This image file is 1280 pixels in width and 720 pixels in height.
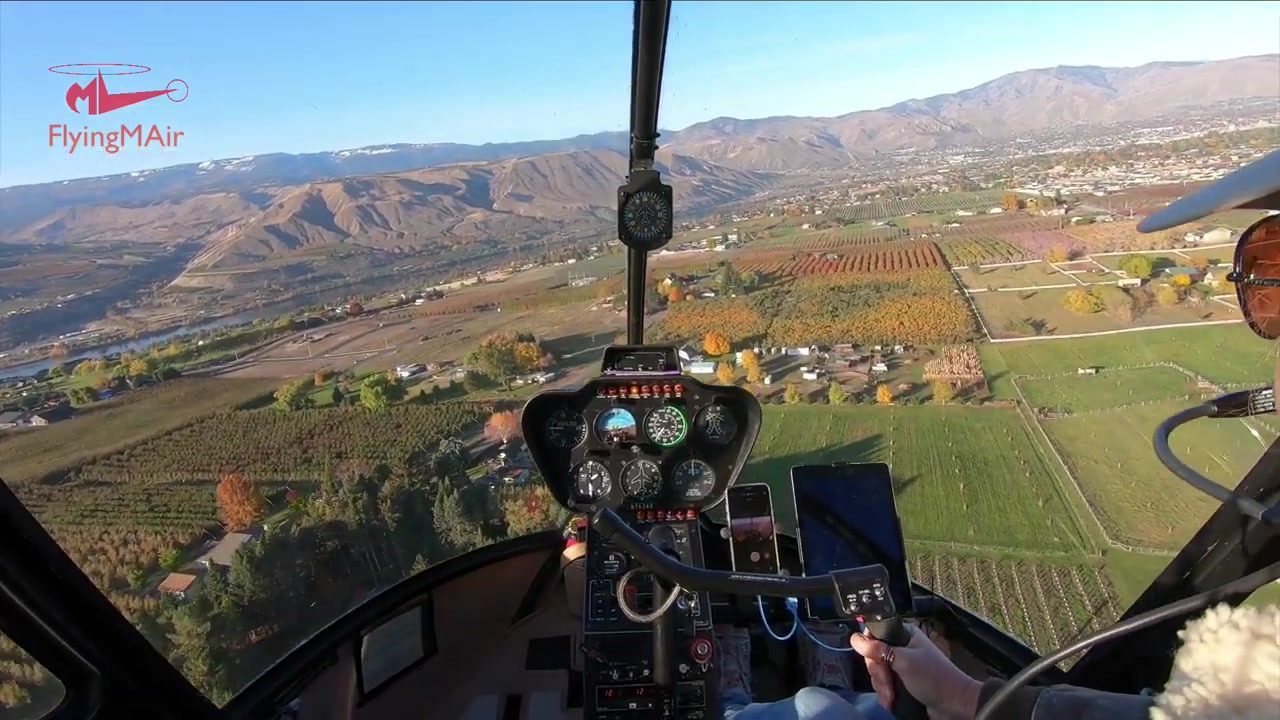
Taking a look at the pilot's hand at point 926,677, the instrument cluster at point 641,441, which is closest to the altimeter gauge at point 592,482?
the instrument cluster at point 641,441

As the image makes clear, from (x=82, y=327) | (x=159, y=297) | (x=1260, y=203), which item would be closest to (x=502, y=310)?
(x=159, y=297)

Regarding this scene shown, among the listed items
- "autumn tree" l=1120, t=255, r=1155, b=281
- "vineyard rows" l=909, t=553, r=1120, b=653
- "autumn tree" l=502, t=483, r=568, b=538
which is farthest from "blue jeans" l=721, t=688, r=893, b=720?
"autumn tree" l=1120, t=255, r=1155, b=281

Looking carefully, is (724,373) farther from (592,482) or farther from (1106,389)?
(1106,389)

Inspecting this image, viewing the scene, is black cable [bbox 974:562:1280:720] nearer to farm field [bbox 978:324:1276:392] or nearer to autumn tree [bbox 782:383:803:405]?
farm field [bbox 978:324:1276:392]

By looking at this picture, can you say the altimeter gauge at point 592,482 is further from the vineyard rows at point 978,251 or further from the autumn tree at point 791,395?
the vineyard rows at point 978,251

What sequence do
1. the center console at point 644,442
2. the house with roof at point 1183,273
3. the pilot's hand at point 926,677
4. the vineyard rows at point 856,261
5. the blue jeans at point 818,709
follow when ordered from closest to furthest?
1. the pilot's hand at point 926,677
2. the blue jeans at point 818,709
3. the house with roof at point 1183,273
4. the center console at point 644,442
5. the vineyard rows at point 856,261

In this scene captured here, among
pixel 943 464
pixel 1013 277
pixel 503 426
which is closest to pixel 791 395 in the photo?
pixel 943 464
